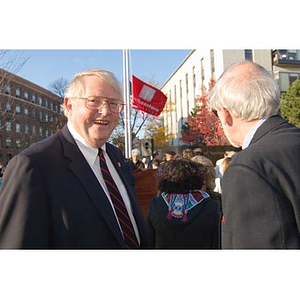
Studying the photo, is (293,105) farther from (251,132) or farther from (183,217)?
(251,132)

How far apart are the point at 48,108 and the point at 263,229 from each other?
6695 centimetres

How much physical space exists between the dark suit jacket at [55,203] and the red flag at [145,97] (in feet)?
29.1

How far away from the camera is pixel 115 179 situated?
1959 mm

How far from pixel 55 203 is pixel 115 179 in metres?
0.53

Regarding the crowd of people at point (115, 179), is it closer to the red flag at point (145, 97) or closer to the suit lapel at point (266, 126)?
the suit lapel at point (266, 126)

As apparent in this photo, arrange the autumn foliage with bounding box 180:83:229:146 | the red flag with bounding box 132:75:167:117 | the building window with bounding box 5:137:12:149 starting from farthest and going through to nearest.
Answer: the building window with bounding box 5:137:12:149
the autumn foliage with bounding box 180:83:229:146
the red flag with bounding box 132:75:167:117

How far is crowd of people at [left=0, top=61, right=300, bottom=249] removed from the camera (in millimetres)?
1221

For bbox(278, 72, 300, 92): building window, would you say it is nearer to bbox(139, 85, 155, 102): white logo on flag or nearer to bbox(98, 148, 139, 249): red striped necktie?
bbox(139, 85, 155, 102): white logo on flag

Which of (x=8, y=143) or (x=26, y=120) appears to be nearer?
(x=8, y=143)

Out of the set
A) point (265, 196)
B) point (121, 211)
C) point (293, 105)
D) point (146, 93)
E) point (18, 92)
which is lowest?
point (121, 211)

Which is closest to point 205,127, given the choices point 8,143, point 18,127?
point 8,143

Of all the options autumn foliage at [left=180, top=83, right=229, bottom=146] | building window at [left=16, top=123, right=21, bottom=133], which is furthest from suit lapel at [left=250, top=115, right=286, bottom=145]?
building window at [left=16, top=123, right=21, bottom=133]

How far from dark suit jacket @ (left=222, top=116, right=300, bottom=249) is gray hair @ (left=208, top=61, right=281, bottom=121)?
0.73ft
